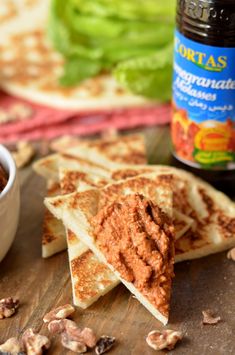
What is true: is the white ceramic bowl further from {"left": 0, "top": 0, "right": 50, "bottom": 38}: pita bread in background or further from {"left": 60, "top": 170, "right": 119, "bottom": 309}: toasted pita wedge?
{"left": 0, "top": 0, "right": 50, "bottom": 38}: pita bread in background

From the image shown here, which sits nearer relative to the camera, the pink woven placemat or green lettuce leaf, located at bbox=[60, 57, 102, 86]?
the pink woven placemat

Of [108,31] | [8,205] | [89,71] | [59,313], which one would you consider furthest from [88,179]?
[108,31]

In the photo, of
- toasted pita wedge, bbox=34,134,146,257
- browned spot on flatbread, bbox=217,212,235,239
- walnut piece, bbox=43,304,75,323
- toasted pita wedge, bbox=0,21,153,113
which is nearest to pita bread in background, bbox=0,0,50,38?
toasted pita wedge, bbox=0,21,153,113

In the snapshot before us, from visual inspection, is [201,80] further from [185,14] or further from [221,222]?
[221,222]

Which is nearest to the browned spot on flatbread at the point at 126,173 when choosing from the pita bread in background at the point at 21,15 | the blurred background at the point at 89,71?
the blurred background at the point at 89,71

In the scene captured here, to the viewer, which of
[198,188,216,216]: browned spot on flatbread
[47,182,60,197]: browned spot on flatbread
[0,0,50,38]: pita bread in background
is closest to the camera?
[198,188,216,216]: browned spot on flatbread
